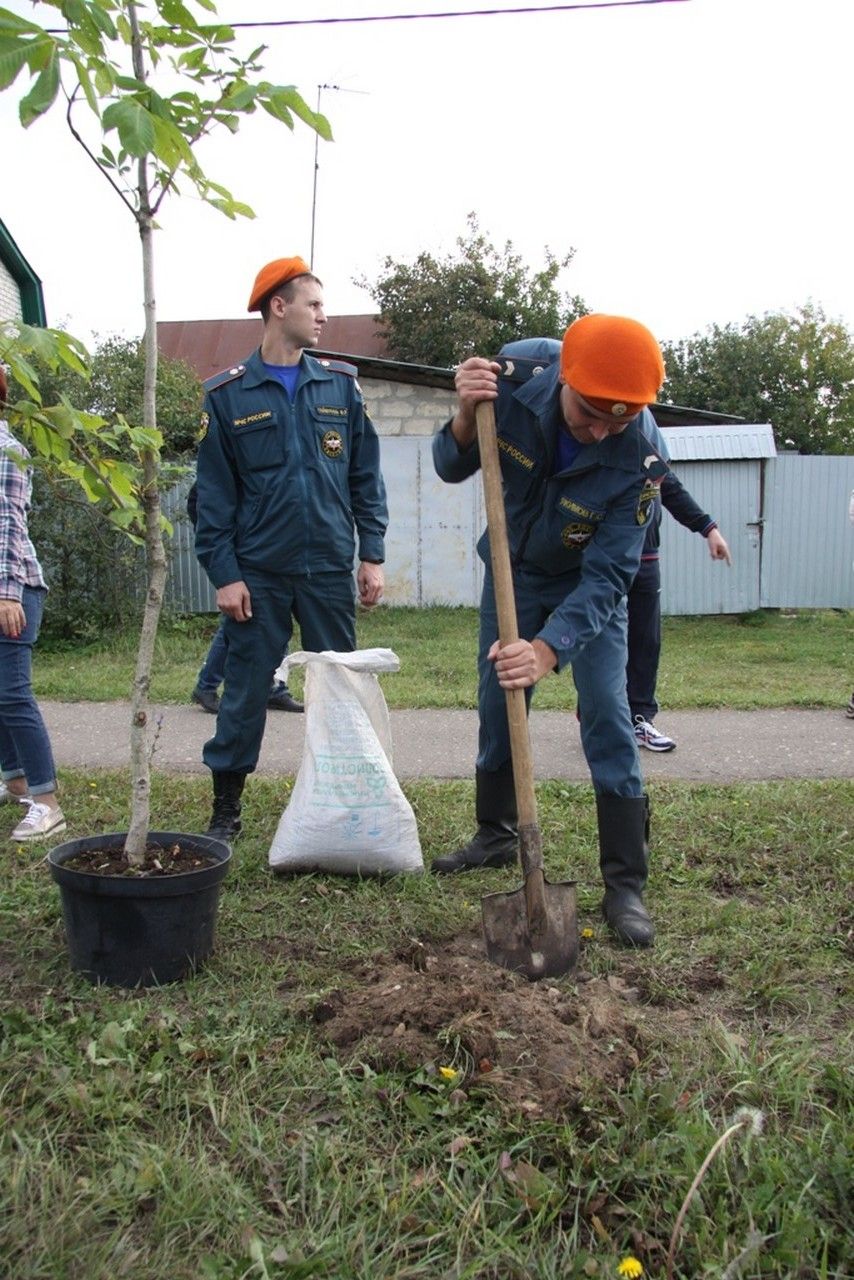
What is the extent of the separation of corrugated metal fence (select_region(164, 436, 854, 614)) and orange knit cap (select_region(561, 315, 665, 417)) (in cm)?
1062

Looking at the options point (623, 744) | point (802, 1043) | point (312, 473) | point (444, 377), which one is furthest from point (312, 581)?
point (444, 377)

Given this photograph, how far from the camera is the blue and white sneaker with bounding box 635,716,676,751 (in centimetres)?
602

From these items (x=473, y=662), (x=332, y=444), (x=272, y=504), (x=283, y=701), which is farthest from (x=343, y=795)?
(x=473, y=662)

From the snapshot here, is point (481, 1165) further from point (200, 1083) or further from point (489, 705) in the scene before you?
point (489, 705)

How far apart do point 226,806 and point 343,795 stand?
68cm

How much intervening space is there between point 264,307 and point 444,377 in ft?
31.2

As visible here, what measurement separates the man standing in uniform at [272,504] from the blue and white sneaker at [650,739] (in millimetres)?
2470

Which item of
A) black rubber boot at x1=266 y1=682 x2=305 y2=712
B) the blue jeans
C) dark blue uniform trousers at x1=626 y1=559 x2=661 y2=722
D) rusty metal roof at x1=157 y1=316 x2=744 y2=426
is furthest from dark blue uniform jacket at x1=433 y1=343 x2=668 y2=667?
rusty metal roof at x1=157 y1=316 x2=744 y2=426

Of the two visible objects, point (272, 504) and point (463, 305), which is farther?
point (463, 305)

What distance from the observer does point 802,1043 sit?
8.50ft

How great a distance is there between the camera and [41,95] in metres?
2.02

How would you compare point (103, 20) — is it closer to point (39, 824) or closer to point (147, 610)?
point (147, 610)

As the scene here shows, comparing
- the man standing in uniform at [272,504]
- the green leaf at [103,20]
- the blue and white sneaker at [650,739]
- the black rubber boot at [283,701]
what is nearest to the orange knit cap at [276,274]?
the man standing in uniform at [272,504]

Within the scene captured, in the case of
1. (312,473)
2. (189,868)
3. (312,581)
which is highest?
(312,473)
